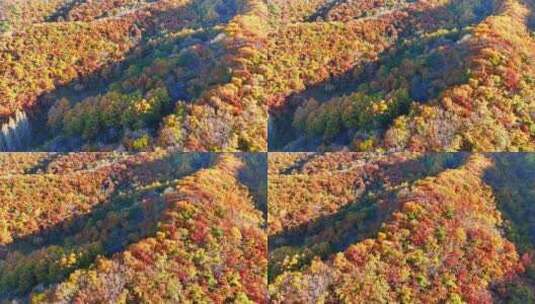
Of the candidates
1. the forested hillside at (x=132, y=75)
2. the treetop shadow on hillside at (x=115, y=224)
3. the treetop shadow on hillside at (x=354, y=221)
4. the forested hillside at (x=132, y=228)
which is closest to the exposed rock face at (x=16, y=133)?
the forested hillside at (x=132, y=75)

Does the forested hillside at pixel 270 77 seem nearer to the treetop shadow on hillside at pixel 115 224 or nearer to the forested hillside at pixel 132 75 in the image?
the forested hillside at pixel 132 75

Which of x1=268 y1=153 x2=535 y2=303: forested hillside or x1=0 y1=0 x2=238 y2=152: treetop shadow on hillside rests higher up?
x1=0 y1=0 x2=238 y2=152: treetop shadow on hillside

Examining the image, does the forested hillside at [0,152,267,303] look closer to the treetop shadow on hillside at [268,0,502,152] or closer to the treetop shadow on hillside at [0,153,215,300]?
the treetop shadow on hillside at [0,153,215,300]

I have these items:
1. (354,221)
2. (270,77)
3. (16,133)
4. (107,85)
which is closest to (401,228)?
(354,221)

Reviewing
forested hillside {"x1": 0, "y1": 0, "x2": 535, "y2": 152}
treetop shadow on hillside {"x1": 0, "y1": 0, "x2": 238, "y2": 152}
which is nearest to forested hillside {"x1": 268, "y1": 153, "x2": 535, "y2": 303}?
forested hillside {"x1": 0, "y1": 0, "x2": 535, "y2": 152}

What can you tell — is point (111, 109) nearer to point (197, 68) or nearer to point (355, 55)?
point (197, 68)

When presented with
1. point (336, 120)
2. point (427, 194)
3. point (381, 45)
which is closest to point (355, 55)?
point (381, 45)
